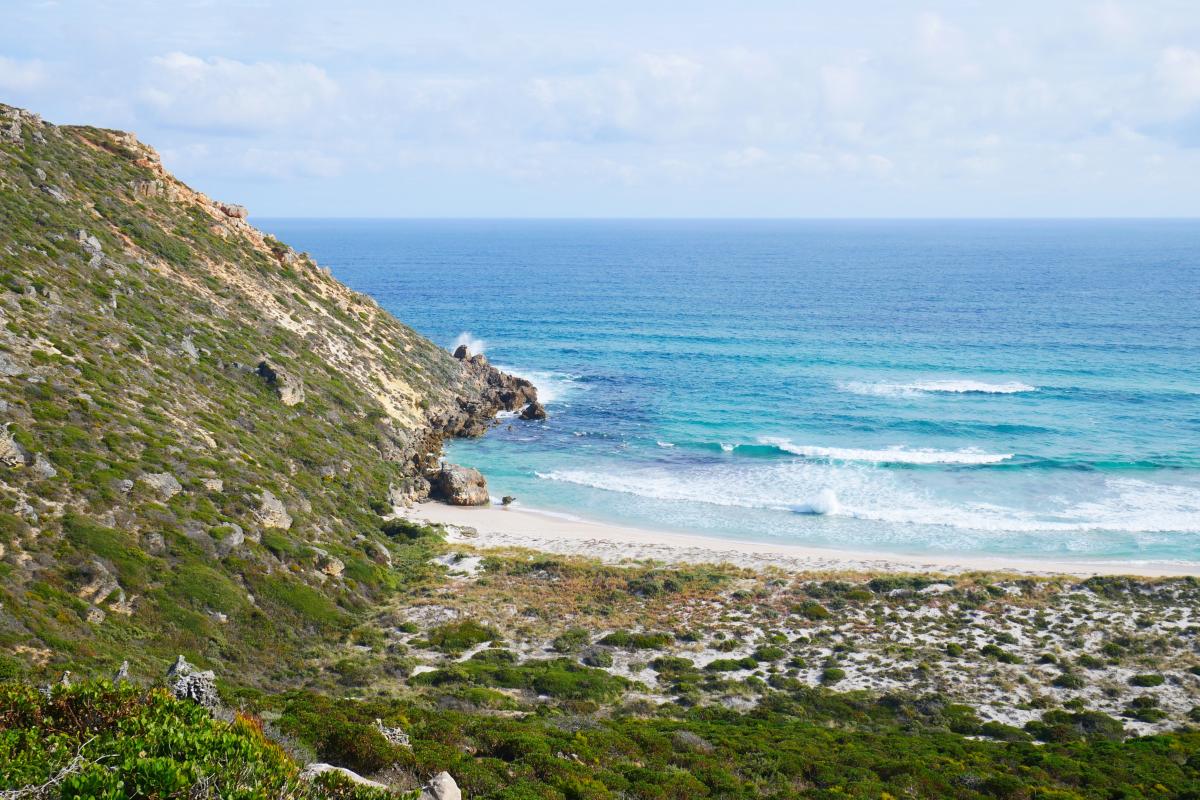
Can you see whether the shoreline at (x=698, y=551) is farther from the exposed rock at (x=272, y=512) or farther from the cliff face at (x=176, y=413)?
the exposed rock at (x=272, y=512)

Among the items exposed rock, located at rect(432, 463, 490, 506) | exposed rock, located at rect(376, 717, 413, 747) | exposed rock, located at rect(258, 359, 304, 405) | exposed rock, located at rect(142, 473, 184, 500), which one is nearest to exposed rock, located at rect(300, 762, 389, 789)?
exposed rock, located at rect(376, 717, 413, 747)

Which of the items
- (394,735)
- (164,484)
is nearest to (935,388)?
(164,484)

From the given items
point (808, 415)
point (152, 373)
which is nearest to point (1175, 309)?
point (808, 415)

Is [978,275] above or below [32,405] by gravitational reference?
above

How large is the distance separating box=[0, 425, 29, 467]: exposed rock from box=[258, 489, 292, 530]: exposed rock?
32.2 ft

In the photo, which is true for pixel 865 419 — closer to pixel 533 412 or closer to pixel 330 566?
pixel 533 412

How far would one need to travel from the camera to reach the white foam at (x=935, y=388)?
80.1 metres

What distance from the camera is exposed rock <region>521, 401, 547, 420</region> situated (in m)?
73.5

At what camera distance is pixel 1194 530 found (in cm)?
5012

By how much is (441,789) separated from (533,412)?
58.0 metres

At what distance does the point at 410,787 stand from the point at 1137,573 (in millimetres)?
44171

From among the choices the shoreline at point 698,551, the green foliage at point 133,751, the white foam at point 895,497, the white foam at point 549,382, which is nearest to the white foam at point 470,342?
the white foam at point 549,382

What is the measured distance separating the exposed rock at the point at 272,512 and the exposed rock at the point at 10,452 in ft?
32.2

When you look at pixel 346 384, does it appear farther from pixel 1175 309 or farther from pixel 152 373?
pixel 1175 309
